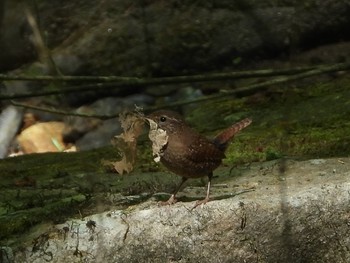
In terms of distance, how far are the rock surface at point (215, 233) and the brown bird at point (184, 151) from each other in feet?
0.41

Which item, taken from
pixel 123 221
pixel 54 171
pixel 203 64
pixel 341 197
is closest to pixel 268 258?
pixel 341 197

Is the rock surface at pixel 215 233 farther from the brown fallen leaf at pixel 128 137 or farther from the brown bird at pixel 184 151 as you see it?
the brown fallen leaf at pixel 128 137

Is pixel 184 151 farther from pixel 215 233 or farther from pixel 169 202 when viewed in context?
pixel 215 233

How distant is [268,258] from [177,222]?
1.60ft

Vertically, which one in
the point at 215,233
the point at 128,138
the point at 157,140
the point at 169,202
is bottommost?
the point at 215,233

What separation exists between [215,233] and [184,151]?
0.44 meters

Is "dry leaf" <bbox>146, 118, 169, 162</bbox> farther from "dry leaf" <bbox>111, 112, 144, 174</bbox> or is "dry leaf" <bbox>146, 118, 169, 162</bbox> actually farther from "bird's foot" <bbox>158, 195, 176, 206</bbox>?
"bird's foot" <bbox>158, 195, 176, 206</bbox>

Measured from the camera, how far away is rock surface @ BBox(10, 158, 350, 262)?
4.10m

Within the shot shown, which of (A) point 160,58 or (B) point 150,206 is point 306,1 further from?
(B) point 150,206

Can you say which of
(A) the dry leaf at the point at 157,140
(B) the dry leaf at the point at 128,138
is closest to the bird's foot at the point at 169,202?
(A) the dry leaf at the point at 157,140

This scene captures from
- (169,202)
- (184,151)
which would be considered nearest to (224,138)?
(184,151)

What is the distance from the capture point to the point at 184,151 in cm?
418

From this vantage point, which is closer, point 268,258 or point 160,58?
point 268,258

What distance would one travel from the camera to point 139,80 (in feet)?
13.7
